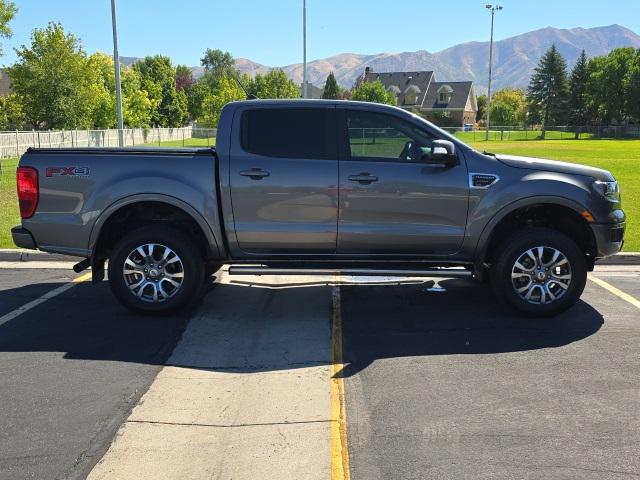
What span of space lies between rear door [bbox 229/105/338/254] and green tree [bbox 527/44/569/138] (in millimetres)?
91301

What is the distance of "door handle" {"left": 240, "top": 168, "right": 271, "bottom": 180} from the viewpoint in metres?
5.70

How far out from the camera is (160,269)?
5840 millimetres

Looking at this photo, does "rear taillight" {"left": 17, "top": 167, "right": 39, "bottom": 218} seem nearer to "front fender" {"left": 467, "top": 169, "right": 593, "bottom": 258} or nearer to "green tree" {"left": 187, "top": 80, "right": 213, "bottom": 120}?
"front fender" {"left": 467, "top": 169, "right": 593, "bottom": 258}

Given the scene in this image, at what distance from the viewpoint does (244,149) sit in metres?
5.81

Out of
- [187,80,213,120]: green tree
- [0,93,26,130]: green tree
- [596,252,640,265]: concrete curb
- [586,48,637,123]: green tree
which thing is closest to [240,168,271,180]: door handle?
[596,252,640,265]: concrete curb

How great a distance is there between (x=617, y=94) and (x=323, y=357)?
89.9m

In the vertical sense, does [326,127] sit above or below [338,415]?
above

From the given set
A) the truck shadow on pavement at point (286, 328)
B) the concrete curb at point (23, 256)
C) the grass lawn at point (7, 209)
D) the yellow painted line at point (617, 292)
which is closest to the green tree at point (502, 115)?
the grass lawn at point (7, 209)

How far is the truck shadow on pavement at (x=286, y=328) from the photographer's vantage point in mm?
5047

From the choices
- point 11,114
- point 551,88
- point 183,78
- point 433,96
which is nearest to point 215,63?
point 183,78

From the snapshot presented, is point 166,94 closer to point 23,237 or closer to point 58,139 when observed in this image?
point 58,139

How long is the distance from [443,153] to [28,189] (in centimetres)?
383

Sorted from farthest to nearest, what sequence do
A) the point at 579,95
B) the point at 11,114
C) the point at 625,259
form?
the point at 579,95 → the point at 11,114 → the point at 625,259

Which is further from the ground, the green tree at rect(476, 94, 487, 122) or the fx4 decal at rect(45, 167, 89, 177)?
the green tree at rect(476, 94, 487, 122)
